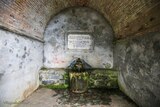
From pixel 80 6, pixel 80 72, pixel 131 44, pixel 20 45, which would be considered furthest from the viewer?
pixel 80 6

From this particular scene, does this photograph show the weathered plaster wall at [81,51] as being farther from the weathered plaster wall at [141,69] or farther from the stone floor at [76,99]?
the stone floor at [76,99]

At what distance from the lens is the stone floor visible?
3885 mm

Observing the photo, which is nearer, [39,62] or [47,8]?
[47,8]

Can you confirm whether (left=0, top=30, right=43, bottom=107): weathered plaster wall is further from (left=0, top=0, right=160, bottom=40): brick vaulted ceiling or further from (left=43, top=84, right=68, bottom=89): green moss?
(left=43, top=84, right=68, bottom=89): green moss

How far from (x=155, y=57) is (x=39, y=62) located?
3890 millimetres

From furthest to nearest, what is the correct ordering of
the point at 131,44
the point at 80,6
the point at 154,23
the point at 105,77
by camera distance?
the point at 80,6 < the point at 105,77 < the point at 131,44 < the point at 154,23

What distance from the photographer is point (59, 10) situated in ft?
18.9

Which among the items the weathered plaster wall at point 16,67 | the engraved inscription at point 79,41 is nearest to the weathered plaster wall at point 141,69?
the engraved inscription at point 79,41

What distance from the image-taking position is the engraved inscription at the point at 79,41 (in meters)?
5.88

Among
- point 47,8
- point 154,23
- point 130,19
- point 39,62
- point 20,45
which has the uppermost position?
point 47,8

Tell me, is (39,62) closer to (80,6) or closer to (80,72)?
(80,72)

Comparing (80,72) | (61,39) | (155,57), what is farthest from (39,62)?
(155,57)

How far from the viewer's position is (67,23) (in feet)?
19.4

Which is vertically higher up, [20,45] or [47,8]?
[47,8]
